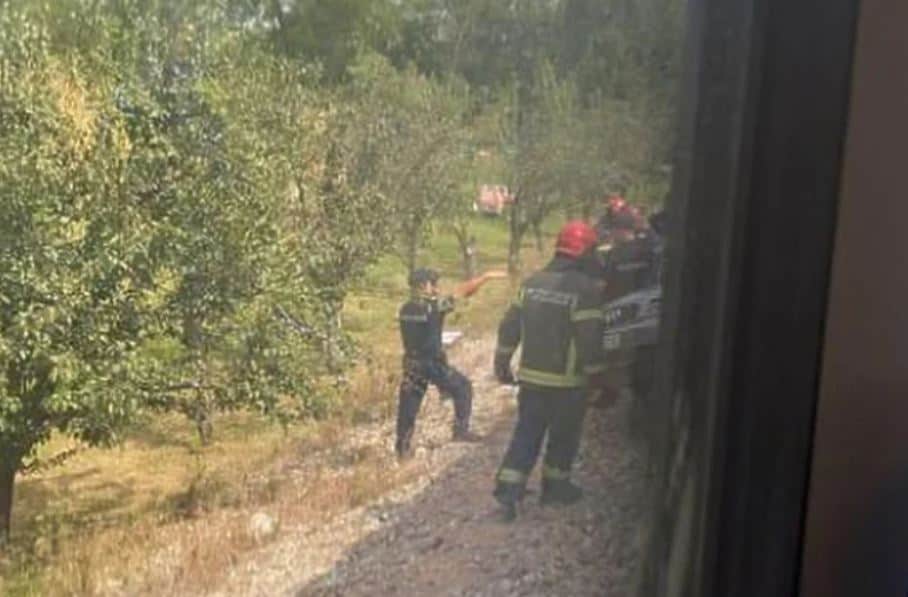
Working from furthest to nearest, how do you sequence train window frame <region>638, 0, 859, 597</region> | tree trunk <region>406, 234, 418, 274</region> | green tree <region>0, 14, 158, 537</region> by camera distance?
train window frame <region>638, 0, 859, 597</region> → tree trunk <region>406, 234, 418, 274</region> → green tree <region>0, 14, 158, 537</region>

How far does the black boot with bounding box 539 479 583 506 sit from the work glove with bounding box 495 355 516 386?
0.09 m

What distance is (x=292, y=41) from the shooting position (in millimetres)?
894

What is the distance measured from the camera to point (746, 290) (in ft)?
3.52

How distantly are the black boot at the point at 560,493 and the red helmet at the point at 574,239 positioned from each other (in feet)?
0.61

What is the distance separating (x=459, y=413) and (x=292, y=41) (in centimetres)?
31

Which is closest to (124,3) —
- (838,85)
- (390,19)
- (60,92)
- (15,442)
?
(60,92)

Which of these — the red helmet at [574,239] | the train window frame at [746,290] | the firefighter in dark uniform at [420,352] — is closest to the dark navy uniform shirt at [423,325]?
the firefighter in dark uniform at [420,352]

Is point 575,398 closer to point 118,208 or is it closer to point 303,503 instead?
point 303,503

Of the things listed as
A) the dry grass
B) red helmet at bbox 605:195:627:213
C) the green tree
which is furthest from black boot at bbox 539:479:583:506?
the green tree

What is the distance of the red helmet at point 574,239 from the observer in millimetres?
996

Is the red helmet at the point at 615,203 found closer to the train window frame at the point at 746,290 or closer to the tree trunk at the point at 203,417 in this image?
the train window frame at the point at 746,290

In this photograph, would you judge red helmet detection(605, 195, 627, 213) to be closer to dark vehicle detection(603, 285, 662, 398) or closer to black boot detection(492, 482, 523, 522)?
dark vehicle detection(603, 285, 662, 398)

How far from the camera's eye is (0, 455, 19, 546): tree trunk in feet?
2.76

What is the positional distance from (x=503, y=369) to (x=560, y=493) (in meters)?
0.12
